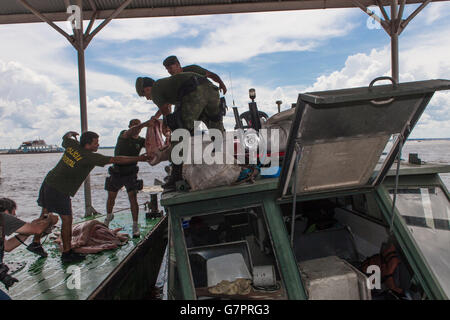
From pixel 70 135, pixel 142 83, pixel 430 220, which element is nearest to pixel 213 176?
pixel 430 220

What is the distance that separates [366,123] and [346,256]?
204 cm

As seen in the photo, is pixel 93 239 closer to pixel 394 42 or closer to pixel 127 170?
pixel 127 170

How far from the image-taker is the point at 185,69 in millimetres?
4117

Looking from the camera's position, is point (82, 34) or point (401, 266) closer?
point (401, 266)

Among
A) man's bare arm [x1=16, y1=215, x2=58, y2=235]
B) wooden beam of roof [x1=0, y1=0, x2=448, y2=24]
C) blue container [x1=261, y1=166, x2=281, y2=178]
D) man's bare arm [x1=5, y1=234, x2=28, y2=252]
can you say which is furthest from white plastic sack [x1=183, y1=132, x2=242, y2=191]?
wooden beam of roof [x1=0, y1=0, x2=448, y2=24]

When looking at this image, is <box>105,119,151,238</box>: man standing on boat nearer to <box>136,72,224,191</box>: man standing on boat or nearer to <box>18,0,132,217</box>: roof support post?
<box>136,72,224,191</box>: man standing on boat

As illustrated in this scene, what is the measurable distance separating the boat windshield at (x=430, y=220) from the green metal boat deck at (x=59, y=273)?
3077mm

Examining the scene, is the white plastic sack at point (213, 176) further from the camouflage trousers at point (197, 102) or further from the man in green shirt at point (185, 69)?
the man in green shirt at point (185, 69)

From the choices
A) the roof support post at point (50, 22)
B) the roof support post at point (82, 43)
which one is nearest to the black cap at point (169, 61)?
the roof support post at point (82, 43)

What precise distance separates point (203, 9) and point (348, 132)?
8.15 m

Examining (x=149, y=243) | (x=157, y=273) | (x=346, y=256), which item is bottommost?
(x=157, y=273)
